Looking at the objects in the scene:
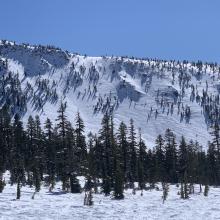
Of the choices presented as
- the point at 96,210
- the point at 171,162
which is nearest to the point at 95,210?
the point at 96,210

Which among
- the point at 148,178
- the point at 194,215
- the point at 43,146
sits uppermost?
the point at 43,146

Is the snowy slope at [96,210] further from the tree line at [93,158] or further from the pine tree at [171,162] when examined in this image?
the pine tree at [171,162]

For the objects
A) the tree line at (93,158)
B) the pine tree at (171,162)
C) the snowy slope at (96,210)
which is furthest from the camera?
the pine tree at (171,162)

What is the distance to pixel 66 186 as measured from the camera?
1761 inches

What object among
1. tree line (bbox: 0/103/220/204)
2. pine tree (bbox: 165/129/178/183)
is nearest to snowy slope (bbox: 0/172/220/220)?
tree line (bbox: 0/103/220/204)

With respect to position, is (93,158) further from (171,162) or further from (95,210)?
(95,210)

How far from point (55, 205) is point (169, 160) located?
58.9m

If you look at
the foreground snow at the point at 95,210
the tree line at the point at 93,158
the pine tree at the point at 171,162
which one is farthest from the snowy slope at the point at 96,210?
the pine tree at the point at 171,162

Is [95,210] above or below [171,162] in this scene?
below

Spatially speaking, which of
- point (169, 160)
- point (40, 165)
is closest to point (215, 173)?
point (169, 160)

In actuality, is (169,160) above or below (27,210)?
above

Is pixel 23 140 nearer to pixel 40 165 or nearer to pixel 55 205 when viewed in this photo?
pixel 40 165

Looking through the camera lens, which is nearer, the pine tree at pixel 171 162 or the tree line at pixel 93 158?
the tree line at pixel 93 158

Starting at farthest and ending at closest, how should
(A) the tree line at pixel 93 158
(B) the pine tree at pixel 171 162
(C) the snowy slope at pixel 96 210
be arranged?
(B) the pine tree at pixel 171 162 < (A) the tree line at pixel 93 158 < (C) the snowy slope at pixel 96 210
